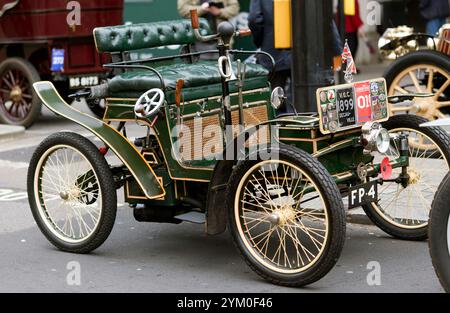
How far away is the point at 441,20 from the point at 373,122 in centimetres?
734

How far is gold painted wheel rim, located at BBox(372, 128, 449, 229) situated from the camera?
6.56 meters

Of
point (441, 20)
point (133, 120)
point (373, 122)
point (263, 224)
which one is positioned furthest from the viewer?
point (441, 20)

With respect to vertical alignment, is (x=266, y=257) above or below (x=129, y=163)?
below

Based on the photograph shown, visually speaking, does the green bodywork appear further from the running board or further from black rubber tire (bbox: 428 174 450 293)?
black rubber tire (bbox: 428 174 450 293)

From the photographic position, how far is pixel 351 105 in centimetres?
589

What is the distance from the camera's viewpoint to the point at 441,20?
42.3ft

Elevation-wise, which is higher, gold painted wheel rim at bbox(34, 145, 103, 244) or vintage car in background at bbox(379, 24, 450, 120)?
vintage car in background at bbox(379, 24, 450, 120)

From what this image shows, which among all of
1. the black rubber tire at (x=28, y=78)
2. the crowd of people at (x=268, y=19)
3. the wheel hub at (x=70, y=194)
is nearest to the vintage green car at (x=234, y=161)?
the wheel hub at (x=70, y=194)

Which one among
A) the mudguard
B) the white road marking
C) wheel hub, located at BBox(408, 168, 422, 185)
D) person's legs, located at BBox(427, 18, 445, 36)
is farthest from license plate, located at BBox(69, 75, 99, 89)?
wheel hub, located at BBox(408, 168, 422, 185)

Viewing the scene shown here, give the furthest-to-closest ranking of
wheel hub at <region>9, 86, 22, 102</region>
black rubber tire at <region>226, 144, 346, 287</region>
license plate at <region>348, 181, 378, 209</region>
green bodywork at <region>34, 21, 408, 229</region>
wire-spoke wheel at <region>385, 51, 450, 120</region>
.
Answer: wheel hub at <region>9, 86, 22, 102</region> < wire-spoke wheel at <region>385, 51, 450, 120</region> < green bodywork at <region>34, 21, 408, 229</region> < license plate at <region>348, 181, 378, 209</region> < black rubber tire at <region>226, 144, 346, 287</region>

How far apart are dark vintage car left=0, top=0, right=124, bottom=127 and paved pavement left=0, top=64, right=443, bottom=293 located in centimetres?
455

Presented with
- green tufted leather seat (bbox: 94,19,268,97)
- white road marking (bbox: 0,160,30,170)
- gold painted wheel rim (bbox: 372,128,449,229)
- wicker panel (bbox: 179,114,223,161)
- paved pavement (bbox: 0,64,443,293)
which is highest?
green tufted leather seat (bbox: 94,19,268,97)
